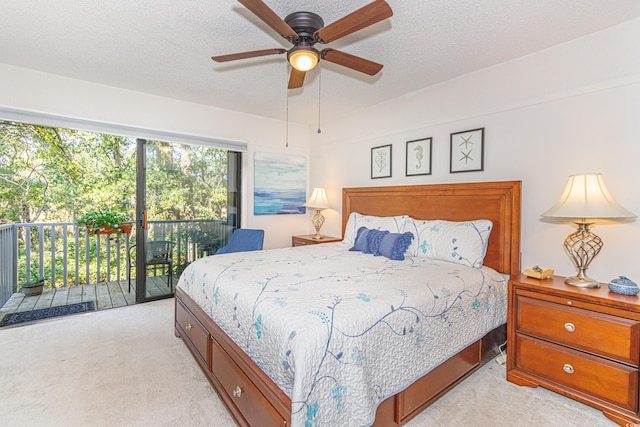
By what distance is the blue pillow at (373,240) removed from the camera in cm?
298

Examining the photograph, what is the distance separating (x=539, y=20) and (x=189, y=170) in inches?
157

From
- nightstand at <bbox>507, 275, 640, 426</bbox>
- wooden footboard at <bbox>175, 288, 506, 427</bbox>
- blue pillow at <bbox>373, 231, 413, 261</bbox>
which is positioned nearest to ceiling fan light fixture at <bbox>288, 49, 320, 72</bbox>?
blue pillow at <bbox>373, 231, 413, 261</bbox>

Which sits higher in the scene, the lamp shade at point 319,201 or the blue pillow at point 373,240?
the lamp shade at point 319,201

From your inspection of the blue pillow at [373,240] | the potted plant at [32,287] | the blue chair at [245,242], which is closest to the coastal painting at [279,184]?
the blue chair at [245,242]

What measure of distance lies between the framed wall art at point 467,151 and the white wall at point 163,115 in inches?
104

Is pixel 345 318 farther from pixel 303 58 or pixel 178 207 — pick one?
pixel 178 207

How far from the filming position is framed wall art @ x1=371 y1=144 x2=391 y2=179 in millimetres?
3772

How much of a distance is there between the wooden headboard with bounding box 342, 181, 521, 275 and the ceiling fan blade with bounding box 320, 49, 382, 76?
152cm

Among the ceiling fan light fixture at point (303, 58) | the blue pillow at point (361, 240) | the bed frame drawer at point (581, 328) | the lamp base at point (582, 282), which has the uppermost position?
the ceiling fan light fixture at point (303, 58)

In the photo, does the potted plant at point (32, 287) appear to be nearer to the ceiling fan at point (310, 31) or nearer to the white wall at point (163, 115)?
the white wall at point (163, 115)

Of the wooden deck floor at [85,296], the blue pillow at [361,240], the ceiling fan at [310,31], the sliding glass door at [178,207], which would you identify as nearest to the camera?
the ceiling fan at [310,31]

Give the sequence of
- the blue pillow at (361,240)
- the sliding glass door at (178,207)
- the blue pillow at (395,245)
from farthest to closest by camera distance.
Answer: the sliding glass door at (178,207), the blue pillow at (361,240), the blue pillow at (395,245)

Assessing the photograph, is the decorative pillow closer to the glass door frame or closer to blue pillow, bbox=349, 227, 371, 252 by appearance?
blue pillow, bbox=349, 227, 371, 252

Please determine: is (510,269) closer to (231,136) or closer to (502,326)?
(502,326)
